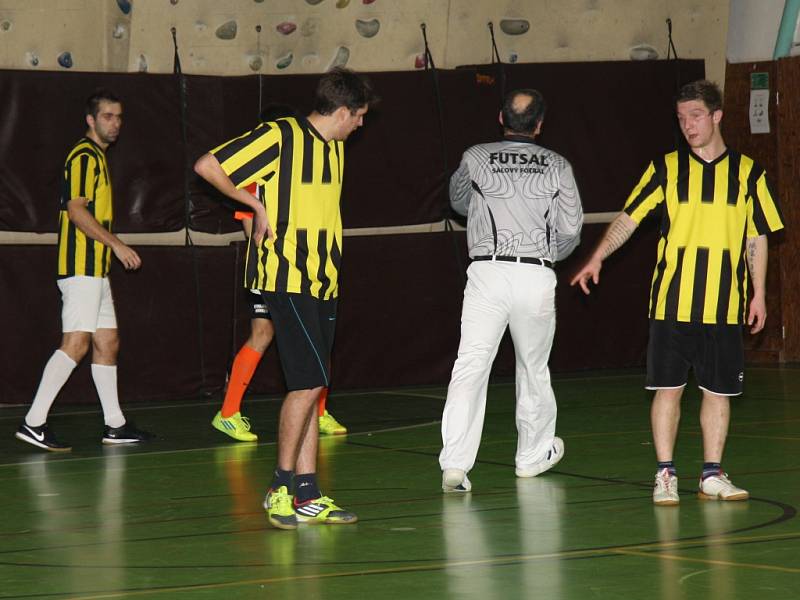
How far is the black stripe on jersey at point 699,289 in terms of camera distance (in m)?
6.40

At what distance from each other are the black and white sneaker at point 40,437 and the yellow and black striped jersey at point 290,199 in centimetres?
329

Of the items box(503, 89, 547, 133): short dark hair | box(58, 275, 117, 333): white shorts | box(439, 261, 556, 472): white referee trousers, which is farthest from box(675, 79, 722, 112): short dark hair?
box(58, 275, 117, 333): white shorts

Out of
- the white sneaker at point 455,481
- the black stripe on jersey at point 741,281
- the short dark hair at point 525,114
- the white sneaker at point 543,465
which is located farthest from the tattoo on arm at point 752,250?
the white sneaker at point 455,481

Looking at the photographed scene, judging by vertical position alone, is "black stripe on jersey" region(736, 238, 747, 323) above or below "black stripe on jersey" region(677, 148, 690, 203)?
below

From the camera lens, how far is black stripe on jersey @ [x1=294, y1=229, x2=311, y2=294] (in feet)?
19.5

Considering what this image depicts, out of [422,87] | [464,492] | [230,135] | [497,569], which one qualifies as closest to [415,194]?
[422,87]

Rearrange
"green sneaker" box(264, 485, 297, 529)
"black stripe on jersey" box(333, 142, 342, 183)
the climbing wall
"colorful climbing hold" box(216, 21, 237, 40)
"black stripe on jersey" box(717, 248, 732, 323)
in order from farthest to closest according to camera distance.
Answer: "colorful climbing hold" box(216, 21, 237, 40) < the climbing wall < "black stripe on jersey" box(717, 248, 732, 323) < "black stripe on jersey" box(333, 142, 342, 183) < "green sneaker" box(264, 485, 297, 529)

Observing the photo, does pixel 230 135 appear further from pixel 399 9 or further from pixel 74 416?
pixel 74 416

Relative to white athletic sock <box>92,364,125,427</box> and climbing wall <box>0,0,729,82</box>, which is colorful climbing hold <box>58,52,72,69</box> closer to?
climbing wall <box>0,0,729,82</box>

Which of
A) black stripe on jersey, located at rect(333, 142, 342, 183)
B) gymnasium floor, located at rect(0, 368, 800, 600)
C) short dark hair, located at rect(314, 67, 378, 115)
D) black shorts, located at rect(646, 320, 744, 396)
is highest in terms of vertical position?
short dark hair, located at rect(314, 67, 378, 115)

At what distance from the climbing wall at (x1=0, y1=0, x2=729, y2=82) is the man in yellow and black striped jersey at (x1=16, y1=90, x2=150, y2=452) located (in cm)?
306

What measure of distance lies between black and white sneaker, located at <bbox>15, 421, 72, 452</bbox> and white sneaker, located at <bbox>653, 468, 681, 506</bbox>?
4.05m

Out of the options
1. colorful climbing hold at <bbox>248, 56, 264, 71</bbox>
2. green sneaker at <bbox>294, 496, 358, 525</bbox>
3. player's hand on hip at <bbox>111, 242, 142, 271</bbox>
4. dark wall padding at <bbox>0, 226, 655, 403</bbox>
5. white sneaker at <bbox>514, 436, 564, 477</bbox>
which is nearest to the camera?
green sneaker at <bbox>294, 496, 358, 525</bbox>

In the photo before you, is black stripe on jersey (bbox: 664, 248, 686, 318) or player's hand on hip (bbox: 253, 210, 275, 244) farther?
black stripe on jersey (bbox: 664, 248, 686, 318)
